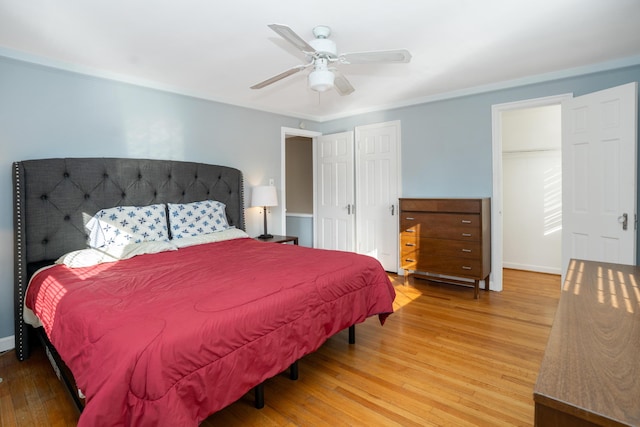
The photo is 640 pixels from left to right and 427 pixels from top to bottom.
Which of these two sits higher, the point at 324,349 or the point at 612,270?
the point at 612,270

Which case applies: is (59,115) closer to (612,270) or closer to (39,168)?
(39,168)

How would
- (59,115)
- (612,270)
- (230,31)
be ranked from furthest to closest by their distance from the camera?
(59,115), (230,31), (612,270)

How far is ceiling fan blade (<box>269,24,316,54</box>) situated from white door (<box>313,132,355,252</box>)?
2.75 meters

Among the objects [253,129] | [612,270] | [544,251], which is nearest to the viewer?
[612,270]

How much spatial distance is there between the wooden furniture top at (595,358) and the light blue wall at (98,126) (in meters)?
3.36

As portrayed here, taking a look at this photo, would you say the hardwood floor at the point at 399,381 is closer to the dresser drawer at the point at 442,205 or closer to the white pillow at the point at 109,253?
the white pillow at the point at 109,253

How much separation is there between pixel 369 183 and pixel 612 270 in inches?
125

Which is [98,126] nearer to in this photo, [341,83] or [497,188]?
[341,83]

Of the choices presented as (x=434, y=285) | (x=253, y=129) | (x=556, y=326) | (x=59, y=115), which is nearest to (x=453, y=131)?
(x=434, y=285)

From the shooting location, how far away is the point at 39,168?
2.50 m

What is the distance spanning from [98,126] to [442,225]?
11.5 feet

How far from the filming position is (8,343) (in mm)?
2525

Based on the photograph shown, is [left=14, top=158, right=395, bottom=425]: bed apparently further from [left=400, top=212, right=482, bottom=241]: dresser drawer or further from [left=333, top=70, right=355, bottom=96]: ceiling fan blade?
[left=400, top=212, right=482, bottom=241]: dresser drawer

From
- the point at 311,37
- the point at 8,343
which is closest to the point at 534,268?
the point at 311,37
